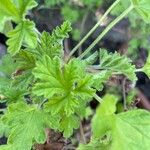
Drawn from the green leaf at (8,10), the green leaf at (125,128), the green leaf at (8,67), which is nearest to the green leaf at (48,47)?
A: the green leaf at (8,10)

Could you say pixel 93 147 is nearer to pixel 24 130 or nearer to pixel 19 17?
pixel 24 130

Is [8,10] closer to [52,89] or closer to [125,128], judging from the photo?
[52,89]

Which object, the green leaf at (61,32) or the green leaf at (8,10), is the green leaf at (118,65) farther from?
the green leaf at (8,10)

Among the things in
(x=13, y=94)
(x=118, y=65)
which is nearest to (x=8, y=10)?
(x=13, y=94)

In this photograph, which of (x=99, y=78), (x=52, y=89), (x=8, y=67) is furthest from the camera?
(x=8, y=67)

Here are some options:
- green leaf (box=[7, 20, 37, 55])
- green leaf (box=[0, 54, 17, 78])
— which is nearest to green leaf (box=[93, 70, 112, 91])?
green leaf (box=[7, 20, 37, 55])

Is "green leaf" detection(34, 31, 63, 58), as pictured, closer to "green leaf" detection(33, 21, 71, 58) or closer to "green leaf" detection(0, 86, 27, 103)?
"green leaf" detection(33, 21, 71, 58)

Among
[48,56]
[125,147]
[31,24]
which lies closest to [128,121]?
[125,147]
